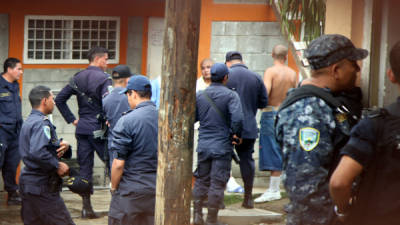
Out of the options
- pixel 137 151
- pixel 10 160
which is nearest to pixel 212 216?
pixel 137 151

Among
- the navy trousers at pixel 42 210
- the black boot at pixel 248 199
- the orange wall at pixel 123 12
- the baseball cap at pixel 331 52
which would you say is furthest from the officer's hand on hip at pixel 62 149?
the orange wall at pixel 123 12

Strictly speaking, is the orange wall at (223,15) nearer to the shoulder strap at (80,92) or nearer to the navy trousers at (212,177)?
the shoulder strap at (80,92)

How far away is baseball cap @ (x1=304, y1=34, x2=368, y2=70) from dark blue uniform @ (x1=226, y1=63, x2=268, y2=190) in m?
5.47

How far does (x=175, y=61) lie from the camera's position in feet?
17.1

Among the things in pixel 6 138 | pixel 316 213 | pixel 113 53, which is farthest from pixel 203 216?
pixel 316 213

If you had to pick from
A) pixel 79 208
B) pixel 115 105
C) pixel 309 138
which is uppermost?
pixel 309 138

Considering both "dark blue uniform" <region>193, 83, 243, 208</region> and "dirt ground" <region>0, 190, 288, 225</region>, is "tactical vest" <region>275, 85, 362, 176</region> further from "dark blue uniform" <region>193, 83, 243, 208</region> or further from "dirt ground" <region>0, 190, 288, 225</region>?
"dirt ground" <region>0, 190, 288, 225</region>

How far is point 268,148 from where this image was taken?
10.1 meters

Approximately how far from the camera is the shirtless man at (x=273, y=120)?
33.0 feet

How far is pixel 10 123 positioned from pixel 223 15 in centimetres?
365

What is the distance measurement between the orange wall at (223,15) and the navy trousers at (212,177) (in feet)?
9.90

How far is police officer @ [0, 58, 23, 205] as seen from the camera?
9.77 metres

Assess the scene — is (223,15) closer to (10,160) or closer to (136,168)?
(10,160)

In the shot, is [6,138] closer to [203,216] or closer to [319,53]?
[203,216]
